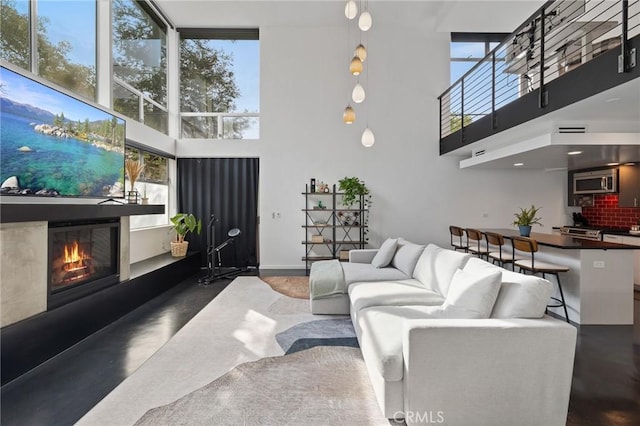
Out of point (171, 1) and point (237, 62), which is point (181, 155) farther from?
point (171, 1)

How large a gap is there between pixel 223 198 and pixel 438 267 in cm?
477

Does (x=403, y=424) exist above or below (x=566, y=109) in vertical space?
below

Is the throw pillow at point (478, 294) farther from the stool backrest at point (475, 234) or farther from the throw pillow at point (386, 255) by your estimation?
the stool backrest at point (475, 234)

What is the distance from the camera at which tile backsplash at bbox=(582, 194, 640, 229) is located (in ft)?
18.2

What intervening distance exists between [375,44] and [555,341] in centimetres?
640

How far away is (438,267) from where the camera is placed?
3.22 meters

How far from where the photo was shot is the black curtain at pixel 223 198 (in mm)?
6648

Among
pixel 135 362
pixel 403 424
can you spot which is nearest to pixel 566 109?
pixel 403 424

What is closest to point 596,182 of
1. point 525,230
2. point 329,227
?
point 525,230

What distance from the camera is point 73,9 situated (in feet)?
12.7

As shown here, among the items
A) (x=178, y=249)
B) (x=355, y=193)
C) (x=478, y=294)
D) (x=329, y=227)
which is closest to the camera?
(x=478, y=294)

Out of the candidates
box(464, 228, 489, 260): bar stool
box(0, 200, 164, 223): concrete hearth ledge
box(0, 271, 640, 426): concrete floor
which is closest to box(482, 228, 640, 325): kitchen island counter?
box(0, 271, 640, 426): concrete floor

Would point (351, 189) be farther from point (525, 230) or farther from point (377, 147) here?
point (525, 230)

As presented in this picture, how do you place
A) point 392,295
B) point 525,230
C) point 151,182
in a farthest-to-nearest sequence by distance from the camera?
point 151,182 < point 525,230 < point 392,295
